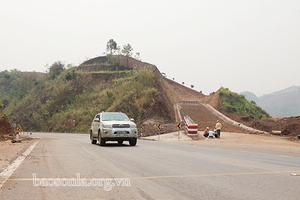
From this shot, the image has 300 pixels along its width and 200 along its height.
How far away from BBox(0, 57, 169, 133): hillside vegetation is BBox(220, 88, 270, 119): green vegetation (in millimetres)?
12805

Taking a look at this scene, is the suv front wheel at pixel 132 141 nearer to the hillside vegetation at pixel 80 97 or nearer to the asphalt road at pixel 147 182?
the asphalt road at pixel 147 182

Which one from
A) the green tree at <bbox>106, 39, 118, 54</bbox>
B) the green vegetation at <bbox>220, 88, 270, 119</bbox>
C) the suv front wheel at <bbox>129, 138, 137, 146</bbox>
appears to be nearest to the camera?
the suv front wheel at <bbox>129, 138, 137, 146</bbox>

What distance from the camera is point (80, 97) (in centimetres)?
8094

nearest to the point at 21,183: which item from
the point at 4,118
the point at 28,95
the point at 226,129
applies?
the point at 4,118

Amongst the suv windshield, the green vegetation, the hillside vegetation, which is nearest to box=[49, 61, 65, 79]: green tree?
the hillside vegetation

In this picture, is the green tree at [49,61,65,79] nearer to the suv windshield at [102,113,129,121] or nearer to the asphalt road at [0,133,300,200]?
the suv windshield at [102,113,129,121]

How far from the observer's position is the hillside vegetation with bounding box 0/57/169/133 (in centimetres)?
5866

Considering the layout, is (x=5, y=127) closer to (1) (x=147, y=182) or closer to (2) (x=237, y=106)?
(1) (x=147, y=182)

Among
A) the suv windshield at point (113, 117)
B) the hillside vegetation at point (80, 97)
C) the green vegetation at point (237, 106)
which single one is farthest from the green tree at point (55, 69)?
the suv windshield at point (113, 117)

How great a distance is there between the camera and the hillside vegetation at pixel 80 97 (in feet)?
192

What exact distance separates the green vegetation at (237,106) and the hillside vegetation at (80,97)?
12.8 meters

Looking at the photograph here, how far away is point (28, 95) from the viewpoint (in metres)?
93.9

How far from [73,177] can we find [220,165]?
16.4 ft

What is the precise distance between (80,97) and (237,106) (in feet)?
113
